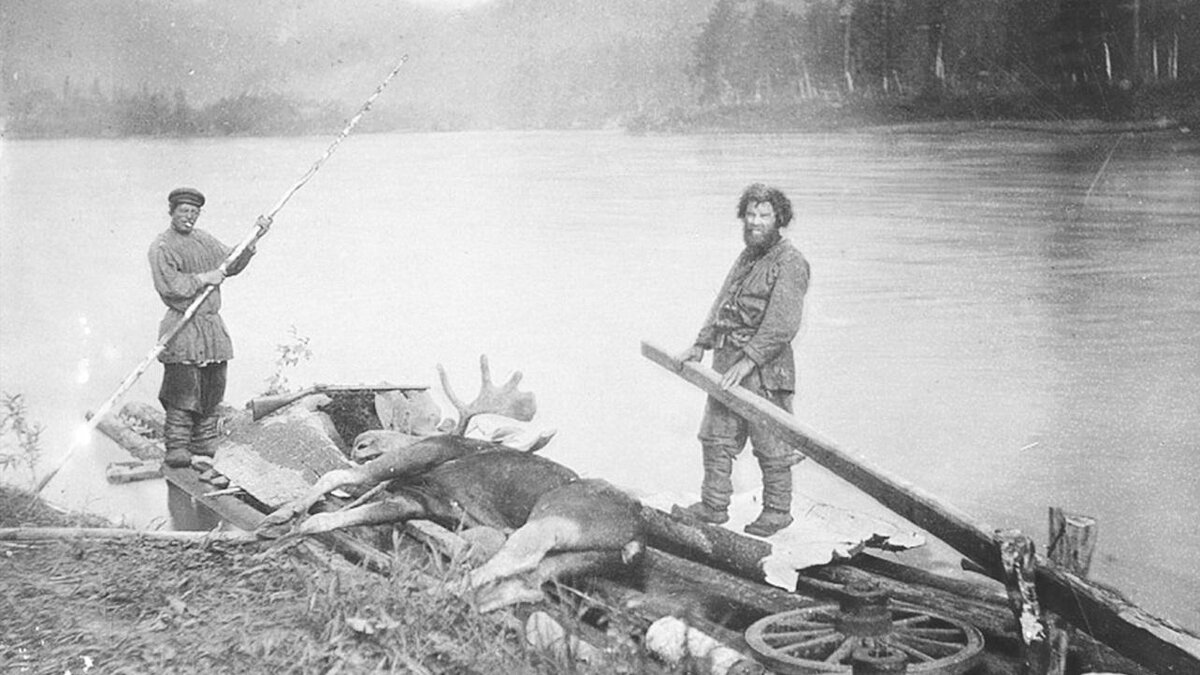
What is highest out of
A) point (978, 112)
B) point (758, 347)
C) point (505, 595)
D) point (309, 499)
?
point (978, 112)

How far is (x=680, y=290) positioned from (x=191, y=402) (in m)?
2.82

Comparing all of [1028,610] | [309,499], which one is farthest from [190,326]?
[1028,610]

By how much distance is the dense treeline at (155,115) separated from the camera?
6934 mm

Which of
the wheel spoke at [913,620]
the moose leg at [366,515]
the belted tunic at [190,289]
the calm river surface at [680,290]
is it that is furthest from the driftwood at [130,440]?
the wheel spoke at [913,620]

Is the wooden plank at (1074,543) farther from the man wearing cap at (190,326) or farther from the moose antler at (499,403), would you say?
the man wearing cap at (190,326)

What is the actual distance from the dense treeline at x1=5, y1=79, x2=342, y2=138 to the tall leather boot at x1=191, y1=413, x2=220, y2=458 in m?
1.66

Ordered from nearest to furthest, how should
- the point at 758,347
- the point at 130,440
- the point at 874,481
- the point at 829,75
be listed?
the point at 874,481, the point at 758,347, the point at 829,75, the point at 130,440

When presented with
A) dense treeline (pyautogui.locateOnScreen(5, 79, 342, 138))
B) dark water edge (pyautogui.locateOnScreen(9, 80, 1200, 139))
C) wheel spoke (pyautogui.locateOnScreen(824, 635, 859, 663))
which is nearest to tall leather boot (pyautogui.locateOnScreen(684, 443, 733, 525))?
wheel spoke (pyautogui.locateOnScreen(824, 635, 859, 663))

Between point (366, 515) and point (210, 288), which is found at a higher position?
point (210, 288)

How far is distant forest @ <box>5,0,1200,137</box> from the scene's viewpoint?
5074 millimetres

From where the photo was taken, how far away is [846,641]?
150 inches

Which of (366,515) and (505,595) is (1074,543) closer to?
(505,595)

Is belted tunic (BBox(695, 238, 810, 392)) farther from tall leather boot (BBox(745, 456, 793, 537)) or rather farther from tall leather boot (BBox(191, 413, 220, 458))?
tall leather boot (BBox(191, 413, 220, 458))

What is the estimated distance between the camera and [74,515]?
254 inches
